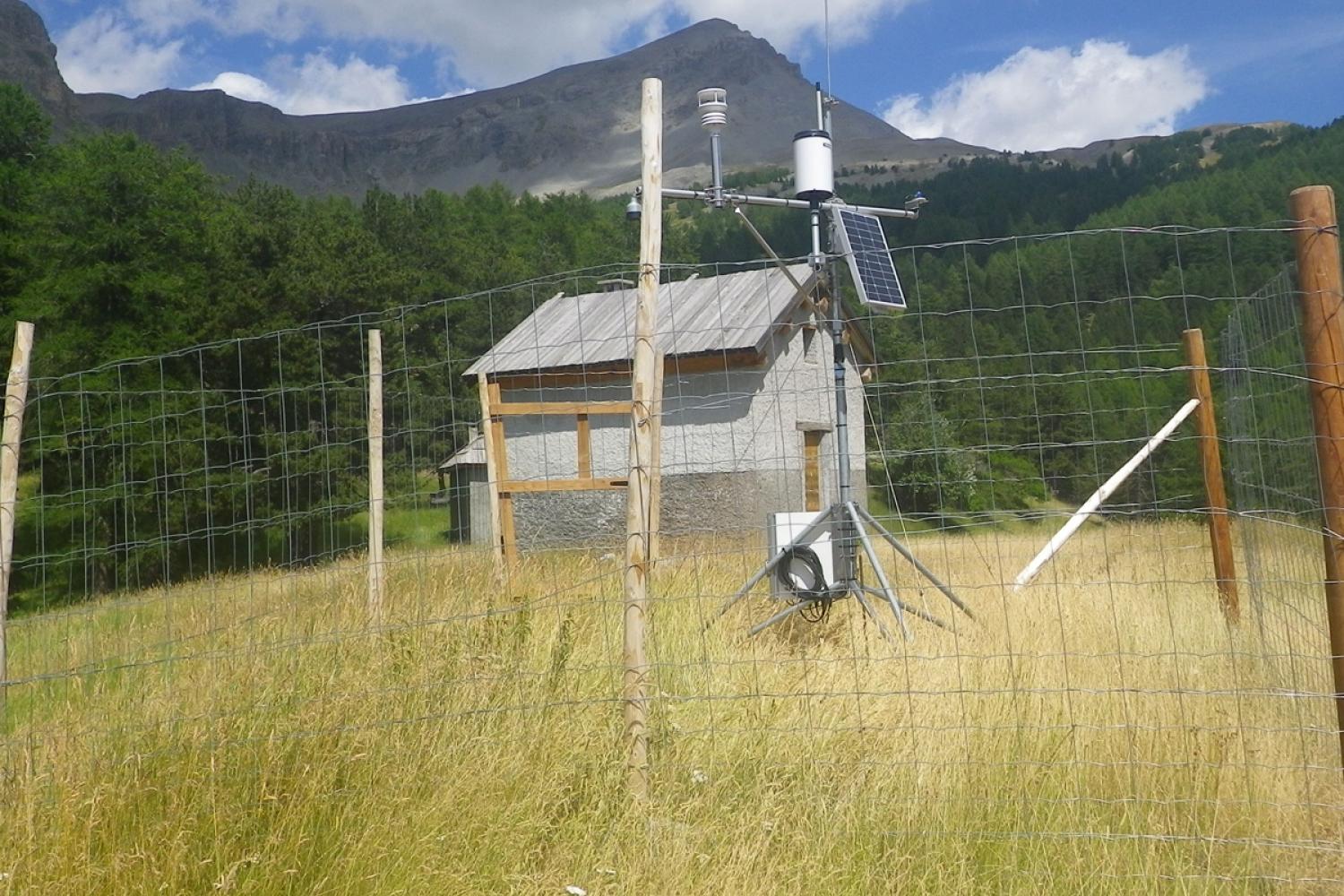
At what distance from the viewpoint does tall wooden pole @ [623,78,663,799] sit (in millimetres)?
3750

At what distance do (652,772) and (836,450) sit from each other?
2679 millimetres

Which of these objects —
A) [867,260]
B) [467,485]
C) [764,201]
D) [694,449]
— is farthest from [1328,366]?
[694,449]

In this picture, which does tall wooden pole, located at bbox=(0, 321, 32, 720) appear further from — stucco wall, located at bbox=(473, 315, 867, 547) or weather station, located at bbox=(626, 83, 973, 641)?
stucco wall, located at bbox=(473, 315, 867, 547)

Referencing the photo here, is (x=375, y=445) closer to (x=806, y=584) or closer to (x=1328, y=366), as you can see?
(x=806, y=584)

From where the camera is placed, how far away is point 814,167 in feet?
21.2

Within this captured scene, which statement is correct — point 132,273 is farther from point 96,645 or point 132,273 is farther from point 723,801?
point 723,801

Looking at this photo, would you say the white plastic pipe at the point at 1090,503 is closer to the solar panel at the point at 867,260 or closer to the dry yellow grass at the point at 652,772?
the solar panel at the point at 867,260

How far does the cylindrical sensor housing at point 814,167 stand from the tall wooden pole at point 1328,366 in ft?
11.0

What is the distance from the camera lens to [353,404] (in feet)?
76.6

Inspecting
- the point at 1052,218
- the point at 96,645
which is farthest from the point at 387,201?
the point at 1052,218

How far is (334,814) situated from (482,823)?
471mm

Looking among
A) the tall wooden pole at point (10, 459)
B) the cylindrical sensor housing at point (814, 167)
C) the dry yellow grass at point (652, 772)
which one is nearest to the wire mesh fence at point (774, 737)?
the dry yellow grass at point (652, 772)

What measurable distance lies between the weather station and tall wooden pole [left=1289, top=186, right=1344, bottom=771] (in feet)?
7.56

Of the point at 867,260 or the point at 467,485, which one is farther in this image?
the point at 467,485
